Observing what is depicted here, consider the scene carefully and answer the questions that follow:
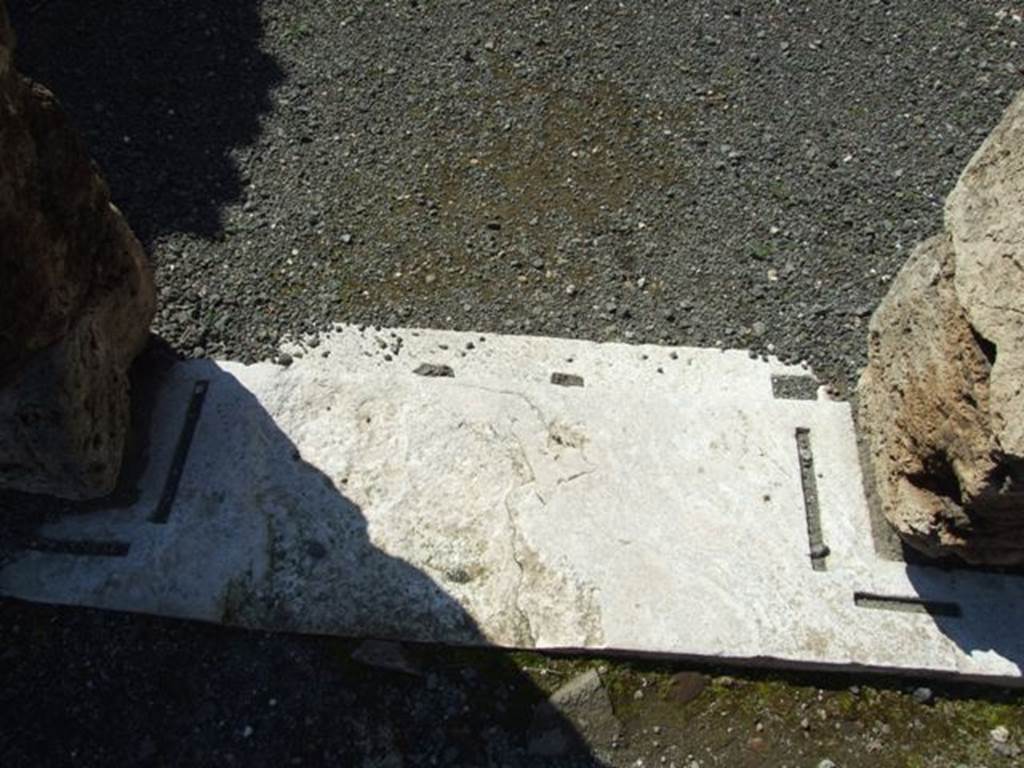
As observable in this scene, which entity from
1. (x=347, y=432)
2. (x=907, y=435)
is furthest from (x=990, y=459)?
(x=347, y=432)

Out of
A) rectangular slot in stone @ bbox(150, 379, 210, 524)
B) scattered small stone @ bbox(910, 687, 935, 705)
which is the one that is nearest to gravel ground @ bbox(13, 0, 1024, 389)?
rectangular slot in stone @ bbox(150, 379, 210, 524)

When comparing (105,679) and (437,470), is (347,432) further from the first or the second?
(105,679)

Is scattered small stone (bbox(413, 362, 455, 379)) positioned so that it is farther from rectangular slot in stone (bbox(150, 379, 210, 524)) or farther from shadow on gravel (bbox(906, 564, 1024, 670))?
shadow on gravel (bbox(906, 564, 1024, 670))

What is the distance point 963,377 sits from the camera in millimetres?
3564

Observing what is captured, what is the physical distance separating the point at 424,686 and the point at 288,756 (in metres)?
0.59

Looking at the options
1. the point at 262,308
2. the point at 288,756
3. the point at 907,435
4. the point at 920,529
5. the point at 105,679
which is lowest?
the point at 288,756

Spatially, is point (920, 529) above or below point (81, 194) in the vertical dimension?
below

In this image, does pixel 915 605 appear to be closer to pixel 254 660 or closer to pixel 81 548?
pixel 254 660

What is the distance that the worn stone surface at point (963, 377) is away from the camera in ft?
11.0

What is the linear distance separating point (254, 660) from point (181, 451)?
100 centimetres

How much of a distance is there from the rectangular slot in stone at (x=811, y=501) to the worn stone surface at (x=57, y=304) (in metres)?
2.97

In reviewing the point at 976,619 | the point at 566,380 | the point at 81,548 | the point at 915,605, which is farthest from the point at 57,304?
the point at 976,619

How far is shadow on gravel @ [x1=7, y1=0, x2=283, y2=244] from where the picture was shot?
5.30 meters

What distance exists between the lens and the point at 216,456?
4.33 m
